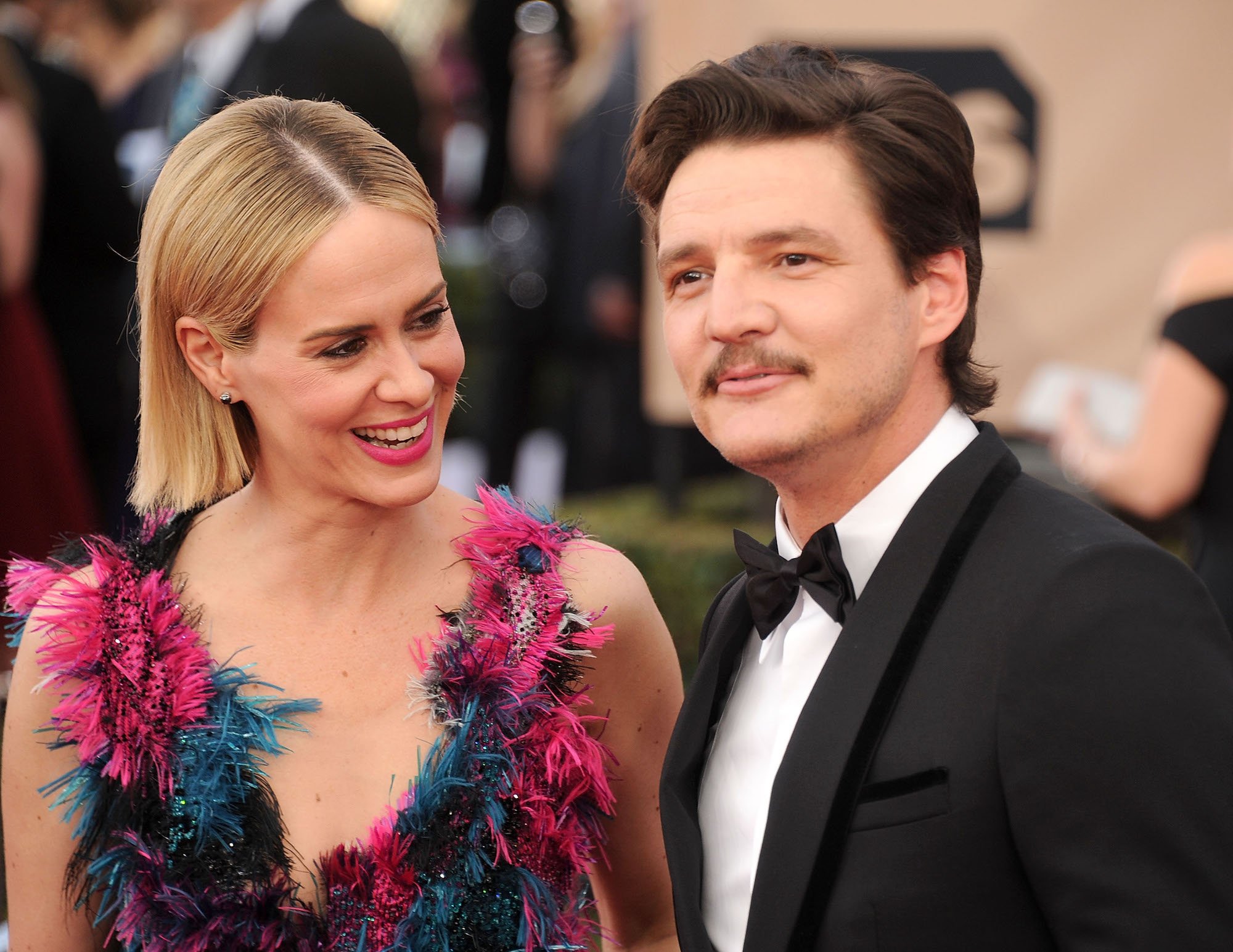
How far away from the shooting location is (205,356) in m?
2.13

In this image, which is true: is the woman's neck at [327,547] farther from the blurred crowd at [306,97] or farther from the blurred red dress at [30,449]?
the blurred red dress at [30,449]

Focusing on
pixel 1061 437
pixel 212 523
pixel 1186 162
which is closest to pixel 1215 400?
pixel 1061 437

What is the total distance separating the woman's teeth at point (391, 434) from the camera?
6.77 feet

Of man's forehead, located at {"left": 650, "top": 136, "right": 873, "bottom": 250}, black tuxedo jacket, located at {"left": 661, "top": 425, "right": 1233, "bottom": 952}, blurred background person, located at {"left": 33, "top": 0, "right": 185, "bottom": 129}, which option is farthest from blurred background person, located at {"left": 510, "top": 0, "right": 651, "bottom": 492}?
black tuxedo jacket, located at {"left": 661, "top": 425, "right": 1233, "bottom": 952}

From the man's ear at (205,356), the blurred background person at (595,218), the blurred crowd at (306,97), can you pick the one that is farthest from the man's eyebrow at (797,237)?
Answer: the blurred background person at (595,218)

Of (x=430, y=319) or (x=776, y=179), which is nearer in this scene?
(x=776, y=179)

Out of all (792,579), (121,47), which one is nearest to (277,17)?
(121,47)

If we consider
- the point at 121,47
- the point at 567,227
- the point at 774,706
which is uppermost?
the point at 774,706

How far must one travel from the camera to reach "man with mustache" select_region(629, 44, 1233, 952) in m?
1.41

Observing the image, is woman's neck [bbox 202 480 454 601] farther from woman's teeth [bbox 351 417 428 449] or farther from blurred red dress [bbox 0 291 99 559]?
blurred red dress [bbox 0 291 99 559]

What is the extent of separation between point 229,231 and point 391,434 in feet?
1.27

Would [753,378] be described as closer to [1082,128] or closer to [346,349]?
[346,349]

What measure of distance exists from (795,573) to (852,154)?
1.85ft

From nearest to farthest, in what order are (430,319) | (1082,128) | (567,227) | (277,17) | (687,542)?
1. (430,319)
2. (277,17)
3. (1082,128)
4. (687,542)
5. (567,227)
